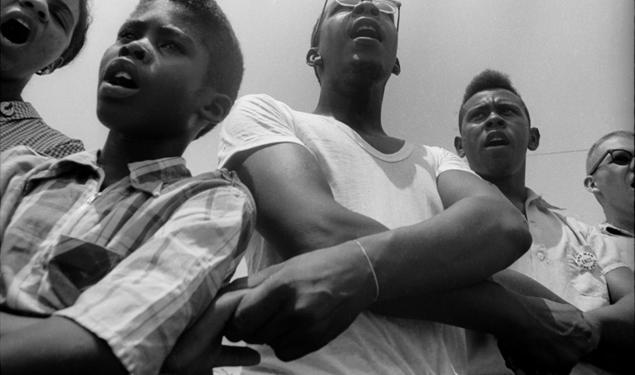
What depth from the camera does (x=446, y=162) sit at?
1494mm

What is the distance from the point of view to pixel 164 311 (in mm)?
863

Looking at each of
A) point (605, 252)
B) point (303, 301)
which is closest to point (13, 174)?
point (303, 301)

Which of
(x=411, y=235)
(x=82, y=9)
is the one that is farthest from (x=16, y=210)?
(x=82, y=9)

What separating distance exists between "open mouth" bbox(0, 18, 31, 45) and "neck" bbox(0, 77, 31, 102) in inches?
3.9

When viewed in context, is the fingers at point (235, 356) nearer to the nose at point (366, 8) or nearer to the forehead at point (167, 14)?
the forehead at point (167, 14)

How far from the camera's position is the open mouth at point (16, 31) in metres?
1.40

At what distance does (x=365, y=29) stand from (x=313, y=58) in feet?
0.72

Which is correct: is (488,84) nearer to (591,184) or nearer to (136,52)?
(591,184)

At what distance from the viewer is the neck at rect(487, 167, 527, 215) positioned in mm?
2031

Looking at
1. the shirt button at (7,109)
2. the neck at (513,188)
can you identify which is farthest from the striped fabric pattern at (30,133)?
the neck at (513,188)

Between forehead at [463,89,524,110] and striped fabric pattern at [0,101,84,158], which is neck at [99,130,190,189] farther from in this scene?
forehead at [463,89,524,110]

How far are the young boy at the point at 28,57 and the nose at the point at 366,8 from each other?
667 millimetres

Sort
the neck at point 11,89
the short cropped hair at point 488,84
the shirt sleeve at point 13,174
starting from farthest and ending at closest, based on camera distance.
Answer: the short cropped hair at point 488,84 < the neck at point 11,89 < the shirt sleeve at point 13,174

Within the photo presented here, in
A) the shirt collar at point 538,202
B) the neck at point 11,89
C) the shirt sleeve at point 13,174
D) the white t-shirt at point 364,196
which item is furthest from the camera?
the shirt collar at point 538,202
